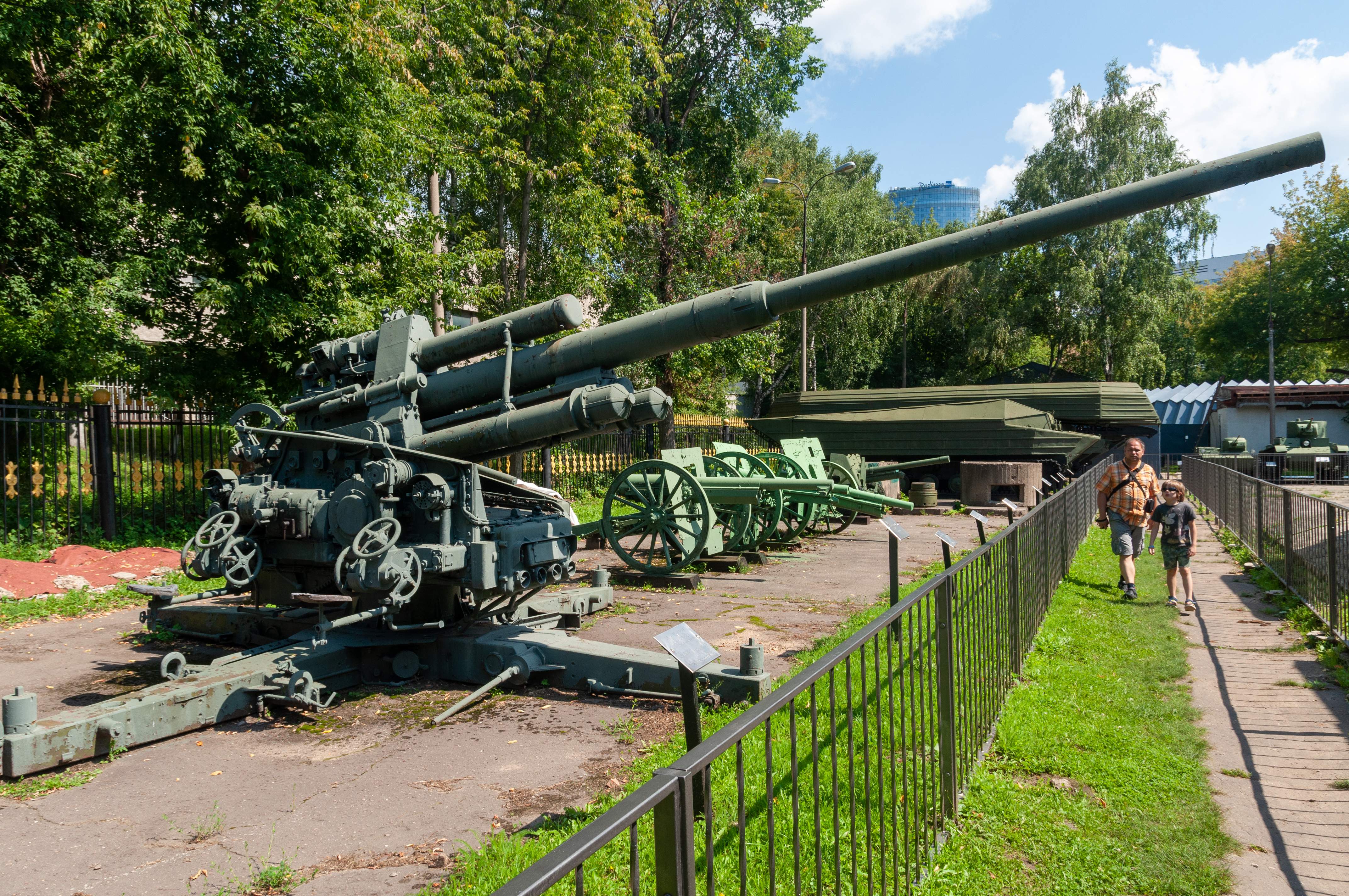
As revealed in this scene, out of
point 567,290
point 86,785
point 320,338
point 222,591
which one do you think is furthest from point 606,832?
point 567,290

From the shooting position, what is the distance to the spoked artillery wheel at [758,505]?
11539 mm

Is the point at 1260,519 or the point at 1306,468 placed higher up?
the point at 1306,468

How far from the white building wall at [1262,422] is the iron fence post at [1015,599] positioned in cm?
3416

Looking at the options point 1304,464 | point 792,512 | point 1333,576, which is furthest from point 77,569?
point 1304,464

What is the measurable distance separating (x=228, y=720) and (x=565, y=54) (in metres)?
14.9

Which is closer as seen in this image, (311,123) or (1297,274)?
(311,123)

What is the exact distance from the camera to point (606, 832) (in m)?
1.53

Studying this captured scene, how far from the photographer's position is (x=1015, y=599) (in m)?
5.70

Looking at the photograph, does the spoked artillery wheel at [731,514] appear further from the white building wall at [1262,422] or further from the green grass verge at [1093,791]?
the white building wall at [1262,422]

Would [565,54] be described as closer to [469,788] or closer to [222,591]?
[222,591]

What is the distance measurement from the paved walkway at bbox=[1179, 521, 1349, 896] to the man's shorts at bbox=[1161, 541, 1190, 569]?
0.51m

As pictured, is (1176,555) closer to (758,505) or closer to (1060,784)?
(758,505)

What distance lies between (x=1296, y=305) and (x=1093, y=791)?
48.8 metres

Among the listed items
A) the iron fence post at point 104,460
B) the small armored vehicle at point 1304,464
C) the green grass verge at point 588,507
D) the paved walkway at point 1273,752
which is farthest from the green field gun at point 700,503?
the small armored vehicle at point 1304,464
